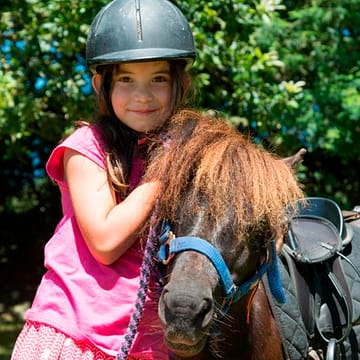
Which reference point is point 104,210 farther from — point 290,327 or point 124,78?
point 290,327

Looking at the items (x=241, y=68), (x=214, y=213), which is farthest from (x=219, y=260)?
(x=241, y=68)

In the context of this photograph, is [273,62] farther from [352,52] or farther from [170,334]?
[170,334]

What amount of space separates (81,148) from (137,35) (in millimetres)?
480

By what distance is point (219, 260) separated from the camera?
2.02 metres

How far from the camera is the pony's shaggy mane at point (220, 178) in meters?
2.10

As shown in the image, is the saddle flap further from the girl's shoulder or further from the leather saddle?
the girl's shoulder

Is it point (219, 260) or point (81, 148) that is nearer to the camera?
point (219, 260)

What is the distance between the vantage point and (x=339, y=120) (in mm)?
6059

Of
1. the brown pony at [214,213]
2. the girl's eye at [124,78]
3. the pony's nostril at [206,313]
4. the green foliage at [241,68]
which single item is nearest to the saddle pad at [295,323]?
the brown pony at [214,213]

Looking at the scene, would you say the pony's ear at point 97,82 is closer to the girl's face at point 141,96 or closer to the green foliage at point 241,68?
the girl's face at point 141,96

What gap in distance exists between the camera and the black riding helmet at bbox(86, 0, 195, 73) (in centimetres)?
242

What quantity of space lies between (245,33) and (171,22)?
3.27 m

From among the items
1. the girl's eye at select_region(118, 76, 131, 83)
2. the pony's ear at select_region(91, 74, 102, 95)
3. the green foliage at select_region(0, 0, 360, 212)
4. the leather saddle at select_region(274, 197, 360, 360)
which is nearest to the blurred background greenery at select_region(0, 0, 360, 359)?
the green foliage at select_region(0, 0, 360, 212)

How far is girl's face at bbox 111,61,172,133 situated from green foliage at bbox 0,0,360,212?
2815 millimetres
